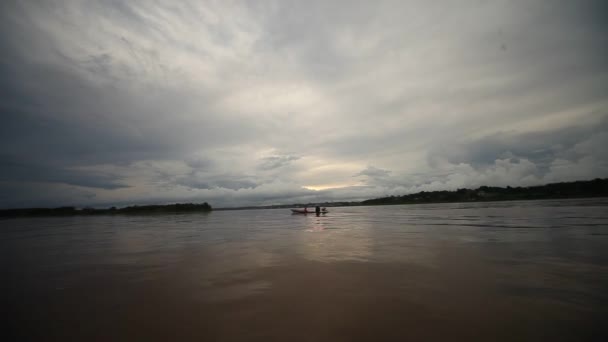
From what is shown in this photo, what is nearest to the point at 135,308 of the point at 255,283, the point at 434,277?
the point at 255,283

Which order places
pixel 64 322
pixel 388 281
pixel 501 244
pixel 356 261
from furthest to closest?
pixel 501 244, pixel 356 261, pixel 388 281, pixel 64 322

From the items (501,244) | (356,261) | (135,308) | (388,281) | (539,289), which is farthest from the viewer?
(501,244)

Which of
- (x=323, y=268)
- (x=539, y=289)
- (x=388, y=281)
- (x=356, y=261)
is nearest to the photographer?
(x=539, y=289)

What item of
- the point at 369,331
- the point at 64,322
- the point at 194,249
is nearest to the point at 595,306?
the point at 369,331

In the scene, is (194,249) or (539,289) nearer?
(539,289)

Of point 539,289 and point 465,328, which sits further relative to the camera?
point 539,289

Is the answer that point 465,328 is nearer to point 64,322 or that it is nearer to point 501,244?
point 64,322

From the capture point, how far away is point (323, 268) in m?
8.91

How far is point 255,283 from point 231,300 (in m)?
1.40

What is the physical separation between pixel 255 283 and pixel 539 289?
7773 mm

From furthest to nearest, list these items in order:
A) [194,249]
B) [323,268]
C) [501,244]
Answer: [194,249] < [501,244] < [323,268]

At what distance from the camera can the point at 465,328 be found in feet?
14.3

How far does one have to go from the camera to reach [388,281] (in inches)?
283

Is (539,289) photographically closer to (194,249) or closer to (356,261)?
(356,261)
